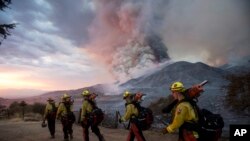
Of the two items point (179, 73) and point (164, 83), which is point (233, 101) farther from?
point (179, 73)

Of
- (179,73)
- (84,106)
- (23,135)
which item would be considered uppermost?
(179,73)

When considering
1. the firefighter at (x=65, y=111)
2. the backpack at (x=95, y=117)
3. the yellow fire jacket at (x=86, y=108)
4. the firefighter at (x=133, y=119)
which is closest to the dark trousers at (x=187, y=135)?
the firefighter at (x=133, y=119)

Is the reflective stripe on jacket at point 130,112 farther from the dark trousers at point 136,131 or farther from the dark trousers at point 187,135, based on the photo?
the dark trousers at point 187,135

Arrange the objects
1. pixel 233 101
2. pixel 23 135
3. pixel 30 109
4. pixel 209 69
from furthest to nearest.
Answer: pixel 209 69 < pixel 30 109 < pixel 233 101 < pixel 23 135

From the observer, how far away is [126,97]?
39.1 feet

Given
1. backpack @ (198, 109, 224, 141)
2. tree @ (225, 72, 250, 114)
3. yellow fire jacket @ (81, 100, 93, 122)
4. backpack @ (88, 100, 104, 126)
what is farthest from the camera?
tree @ (225, 72, 250, 114)

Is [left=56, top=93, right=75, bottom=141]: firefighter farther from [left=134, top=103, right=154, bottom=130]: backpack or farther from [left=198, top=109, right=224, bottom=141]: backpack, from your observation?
[left=198, top=109, right=224, bottom=141]: backpack

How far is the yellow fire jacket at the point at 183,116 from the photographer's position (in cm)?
792

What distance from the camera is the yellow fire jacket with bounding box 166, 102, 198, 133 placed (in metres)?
7.92

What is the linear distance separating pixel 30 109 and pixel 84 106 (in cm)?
3174

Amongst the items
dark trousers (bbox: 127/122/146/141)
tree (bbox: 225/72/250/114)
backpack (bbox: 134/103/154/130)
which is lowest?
dark trousers (bbox: 127/122/146/141)

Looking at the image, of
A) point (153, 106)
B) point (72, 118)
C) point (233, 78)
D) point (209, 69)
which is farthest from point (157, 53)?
point (72, 118)

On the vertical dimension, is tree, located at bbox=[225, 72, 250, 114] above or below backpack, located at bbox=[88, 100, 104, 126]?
above

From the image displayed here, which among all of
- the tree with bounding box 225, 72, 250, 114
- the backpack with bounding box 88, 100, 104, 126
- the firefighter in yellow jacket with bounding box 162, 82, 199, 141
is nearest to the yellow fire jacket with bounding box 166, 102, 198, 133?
the firefighter in yellow jacket with bounding box 162, 82, 199, 141
